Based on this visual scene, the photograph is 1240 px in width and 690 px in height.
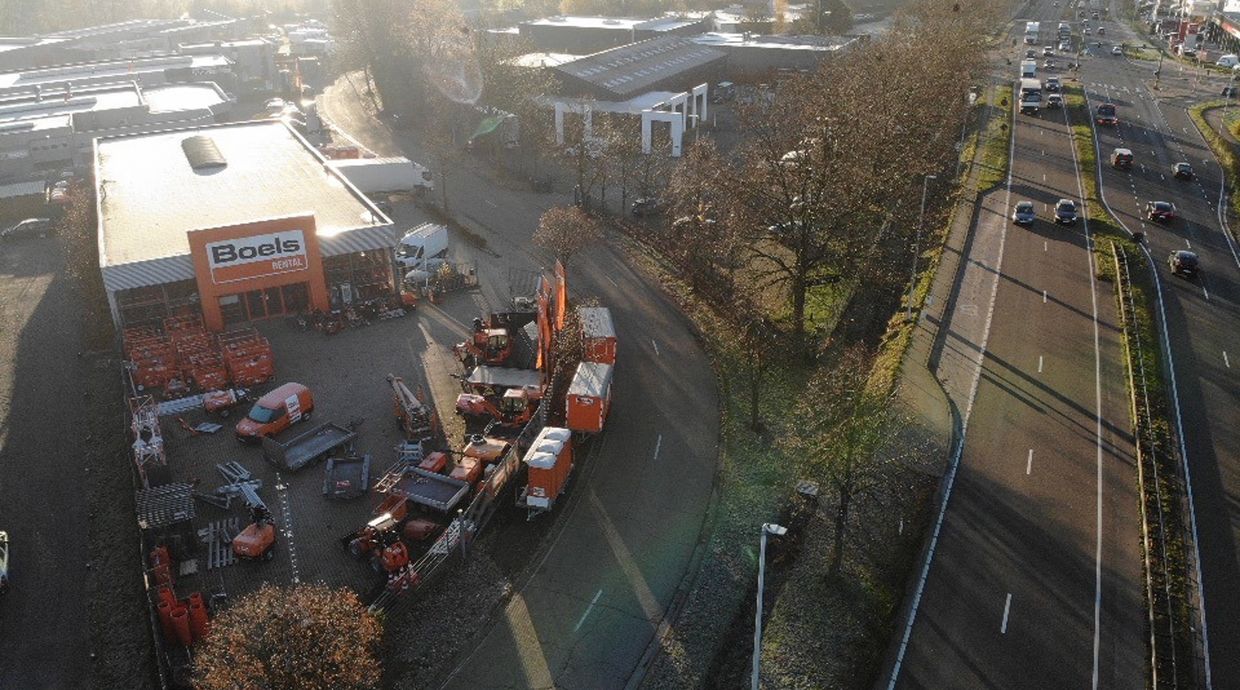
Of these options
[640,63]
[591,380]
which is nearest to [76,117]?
[640,63]

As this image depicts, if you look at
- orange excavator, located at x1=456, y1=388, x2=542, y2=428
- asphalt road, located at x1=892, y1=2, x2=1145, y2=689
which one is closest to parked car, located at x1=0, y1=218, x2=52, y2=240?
orange excavator, located at x1=456, y1=388, x2=542, y2=428

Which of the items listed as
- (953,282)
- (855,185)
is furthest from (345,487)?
(953,282)

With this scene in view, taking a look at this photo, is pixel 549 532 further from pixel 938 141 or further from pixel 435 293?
pixel 938 141

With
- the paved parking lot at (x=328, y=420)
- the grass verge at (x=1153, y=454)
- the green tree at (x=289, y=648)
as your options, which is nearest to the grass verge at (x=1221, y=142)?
the grass verge at (x=1153, y=454)

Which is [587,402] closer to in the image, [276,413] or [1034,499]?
[276,413]

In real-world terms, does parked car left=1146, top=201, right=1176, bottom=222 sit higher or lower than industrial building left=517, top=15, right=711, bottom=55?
lower

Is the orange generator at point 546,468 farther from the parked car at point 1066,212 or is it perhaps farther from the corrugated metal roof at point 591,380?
the parked car at point 1066,212

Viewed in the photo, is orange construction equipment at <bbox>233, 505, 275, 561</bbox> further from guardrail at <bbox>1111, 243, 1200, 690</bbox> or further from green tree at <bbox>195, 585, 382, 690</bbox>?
guardrail at <bbox>1111, 243, 1200, 690</bbox>
